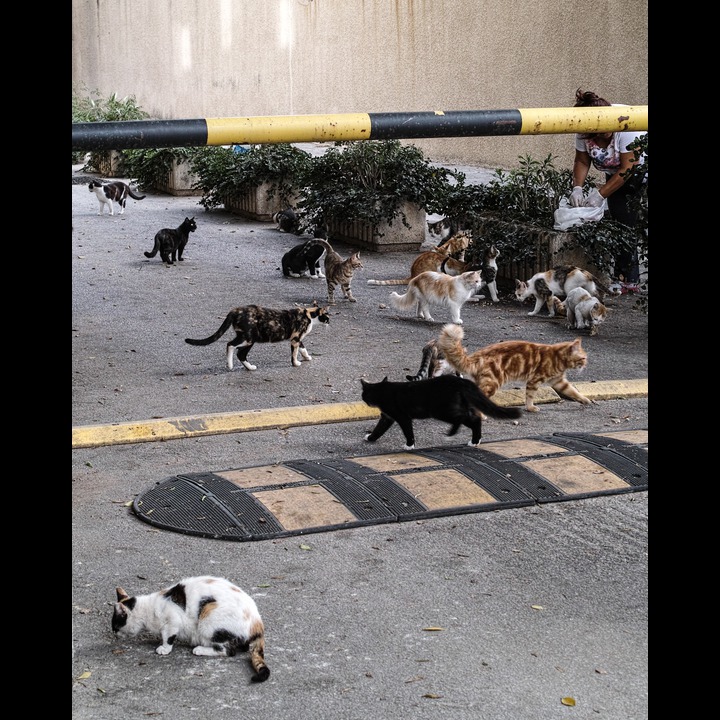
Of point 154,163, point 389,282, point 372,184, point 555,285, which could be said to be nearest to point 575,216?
point 555,285

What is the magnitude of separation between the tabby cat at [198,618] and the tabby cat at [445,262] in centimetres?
675

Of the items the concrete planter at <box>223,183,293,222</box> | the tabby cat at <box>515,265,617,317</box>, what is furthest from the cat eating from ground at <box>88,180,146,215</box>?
the tabby cat at <box>515,265,617,317</box>

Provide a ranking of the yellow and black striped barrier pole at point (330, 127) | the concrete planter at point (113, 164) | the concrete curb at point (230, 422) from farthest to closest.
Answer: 1. the concrete planter at point (113, 164)
2. the concrete curb at point (230, 422)
3. the yellow and black striped barrier pole at point (330, 127)

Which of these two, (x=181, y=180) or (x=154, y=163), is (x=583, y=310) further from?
(x=154, y=163)

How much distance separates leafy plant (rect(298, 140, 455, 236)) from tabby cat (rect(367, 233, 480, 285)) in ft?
5.71

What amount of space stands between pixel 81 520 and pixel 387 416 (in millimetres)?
2047

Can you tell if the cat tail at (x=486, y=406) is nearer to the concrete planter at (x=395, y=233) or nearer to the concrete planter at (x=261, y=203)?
the concrete planter at (x=395, y=233)

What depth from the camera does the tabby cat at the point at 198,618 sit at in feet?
13.4

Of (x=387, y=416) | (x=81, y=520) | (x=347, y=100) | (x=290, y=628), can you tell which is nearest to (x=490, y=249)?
(x=387, y=416)

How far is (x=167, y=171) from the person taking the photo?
19766mm

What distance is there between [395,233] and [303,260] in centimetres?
203

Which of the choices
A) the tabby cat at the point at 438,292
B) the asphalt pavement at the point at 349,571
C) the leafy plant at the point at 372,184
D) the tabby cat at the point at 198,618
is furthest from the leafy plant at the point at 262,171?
the tabby cat at the point at 198,618

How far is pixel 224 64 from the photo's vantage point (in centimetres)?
2839
